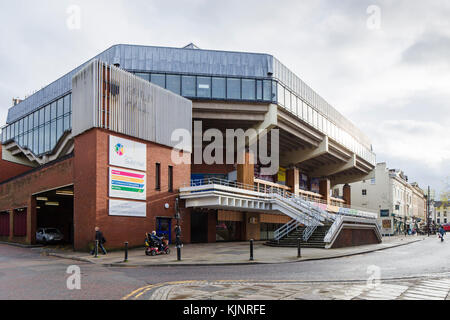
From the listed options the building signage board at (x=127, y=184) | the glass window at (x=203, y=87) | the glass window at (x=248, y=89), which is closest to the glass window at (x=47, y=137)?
the glass window at (x=203, y=87)

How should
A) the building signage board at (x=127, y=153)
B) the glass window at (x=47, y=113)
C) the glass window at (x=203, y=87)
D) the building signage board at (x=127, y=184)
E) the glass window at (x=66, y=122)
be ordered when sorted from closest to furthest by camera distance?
the building signage board at (x=127, y=184)
the building signage board at (x=127, y=153)
the glass window at (x=203, y=87)
the glass window at (x=66, y=122)
the glass window at (x=47, y=113)

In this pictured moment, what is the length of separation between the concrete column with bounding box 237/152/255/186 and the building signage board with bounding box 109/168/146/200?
13.6 m

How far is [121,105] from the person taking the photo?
28.3 m

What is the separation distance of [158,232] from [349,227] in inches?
547

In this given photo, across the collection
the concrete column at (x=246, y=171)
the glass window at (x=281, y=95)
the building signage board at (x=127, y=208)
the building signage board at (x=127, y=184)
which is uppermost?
the glass window at (x=281, y=95)

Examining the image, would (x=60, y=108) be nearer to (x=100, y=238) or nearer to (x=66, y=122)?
(x=66, y=122)

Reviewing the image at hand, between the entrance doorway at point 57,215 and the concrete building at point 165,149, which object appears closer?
the concrete building at point 165,149

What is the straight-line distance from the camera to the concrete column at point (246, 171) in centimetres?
4069

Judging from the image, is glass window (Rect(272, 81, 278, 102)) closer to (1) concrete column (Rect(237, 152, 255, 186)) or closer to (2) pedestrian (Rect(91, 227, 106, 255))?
(1) concrete column (Rect(237, 152, 255, 186))

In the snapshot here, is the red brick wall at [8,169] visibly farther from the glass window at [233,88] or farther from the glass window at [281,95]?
the glass window at [281,95]

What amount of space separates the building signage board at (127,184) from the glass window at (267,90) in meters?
15.8

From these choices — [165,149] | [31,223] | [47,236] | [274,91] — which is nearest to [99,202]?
[165,149]

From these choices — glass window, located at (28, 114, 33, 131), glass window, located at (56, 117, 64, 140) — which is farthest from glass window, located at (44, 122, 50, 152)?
glass window, located at (28, 114, 33, 131)
